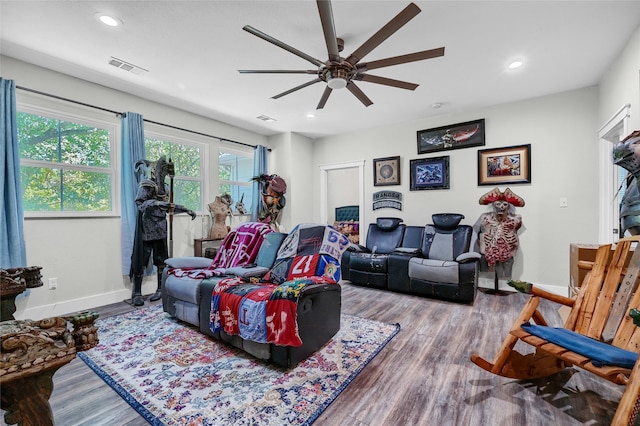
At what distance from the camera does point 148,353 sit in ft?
7.18

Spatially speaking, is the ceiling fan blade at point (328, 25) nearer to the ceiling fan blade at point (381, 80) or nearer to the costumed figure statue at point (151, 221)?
the ceiling fan blade at point (381, 80)

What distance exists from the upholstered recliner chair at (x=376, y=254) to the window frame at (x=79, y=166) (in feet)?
11.1

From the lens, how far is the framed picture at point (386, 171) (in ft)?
16.2

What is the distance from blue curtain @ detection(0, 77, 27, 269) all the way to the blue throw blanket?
438 cm

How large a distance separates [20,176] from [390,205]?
193 inches

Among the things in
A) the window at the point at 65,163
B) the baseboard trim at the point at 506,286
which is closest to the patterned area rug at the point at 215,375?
the window at the point at 65,163

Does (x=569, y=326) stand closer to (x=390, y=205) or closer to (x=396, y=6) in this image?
(x=396, y=6)

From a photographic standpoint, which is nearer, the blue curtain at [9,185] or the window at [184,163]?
the blue curtain at [9,185]

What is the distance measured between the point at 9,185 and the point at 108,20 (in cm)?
189

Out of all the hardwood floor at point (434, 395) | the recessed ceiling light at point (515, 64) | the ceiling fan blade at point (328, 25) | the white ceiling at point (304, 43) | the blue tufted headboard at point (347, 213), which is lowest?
the hardwood floor at point (434, 395)

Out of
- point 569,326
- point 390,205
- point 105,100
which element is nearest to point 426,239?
point 390,205

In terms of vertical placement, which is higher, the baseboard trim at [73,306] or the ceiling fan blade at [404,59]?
the ceiling fan blade at [404,59]

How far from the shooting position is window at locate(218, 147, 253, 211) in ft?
16.3

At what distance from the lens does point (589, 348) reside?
141 cm
